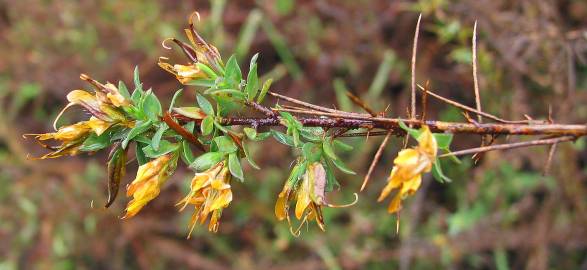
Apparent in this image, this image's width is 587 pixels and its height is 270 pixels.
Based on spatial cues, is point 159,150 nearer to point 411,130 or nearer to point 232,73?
point 232,73

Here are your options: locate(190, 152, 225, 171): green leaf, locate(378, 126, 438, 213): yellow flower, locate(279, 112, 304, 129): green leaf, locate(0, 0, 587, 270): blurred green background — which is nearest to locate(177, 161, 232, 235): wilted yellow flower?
locate(190, 152, 225, 171): green leaf

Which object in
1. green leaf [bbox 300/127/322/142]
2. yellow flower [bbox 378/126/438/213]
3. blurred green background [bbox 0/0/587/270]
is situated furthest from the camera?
blurred green background [bbox 0/0/587/270]

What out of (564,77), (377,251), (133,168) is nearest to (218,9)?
(133,168)

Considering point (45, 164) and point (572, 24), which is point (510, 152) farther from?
point (45, 164)

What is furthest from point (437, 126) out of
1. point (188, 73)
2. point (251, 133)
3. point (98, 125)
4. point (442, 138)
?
point (98, 125)

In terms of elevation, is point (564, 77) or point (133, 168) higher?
point (564, 77)

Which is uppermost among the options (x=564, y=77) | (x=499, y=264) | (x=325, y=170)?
(x=564, y=77)

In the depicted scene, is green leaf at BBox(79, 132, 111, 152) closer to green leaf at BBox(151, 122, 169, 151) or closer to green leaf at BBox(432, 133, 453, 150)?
green leaf at BBox(151, 122, 169, 151)
